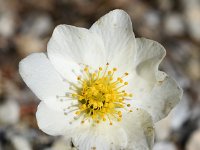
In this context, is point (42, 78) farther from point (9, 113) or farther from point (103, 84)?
point (9, 113)

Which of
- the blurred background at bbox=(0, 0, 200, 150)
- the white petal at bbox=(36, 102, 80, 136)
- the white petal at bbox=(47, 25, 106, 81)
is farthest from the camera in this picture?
the blurred background at bbox=(0, 0, 200, 150)

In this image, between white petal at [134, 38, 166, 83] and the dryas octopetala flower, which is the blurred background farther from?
white petal at [134, 38, 166, 83]

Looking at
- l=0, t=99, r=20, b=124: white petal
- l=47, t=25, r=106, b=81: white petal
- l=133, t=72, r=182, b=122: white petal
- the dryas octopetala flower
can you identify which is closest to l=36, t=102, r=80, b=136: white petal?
Result: the dryas octopetala flower

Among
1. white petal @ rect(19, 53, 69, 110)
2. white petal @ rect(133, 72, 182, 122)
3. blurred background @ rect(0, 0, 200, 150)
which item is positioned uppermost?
white petal @ rect(19, 53, 69, 110)

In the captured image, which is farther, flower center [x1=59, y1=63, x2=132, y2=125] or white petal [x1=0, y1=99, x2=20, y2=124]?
white petal [x1=0, y1=99, x2=20, y2=124]

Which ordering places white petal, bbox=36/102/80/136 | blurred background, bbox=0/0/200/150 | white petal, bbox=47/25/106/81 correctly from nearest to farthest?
white petal, bbox=36/102/80/136, white petal, bbox=47/25/106/81, blurred background, bbox=0/0/200/150

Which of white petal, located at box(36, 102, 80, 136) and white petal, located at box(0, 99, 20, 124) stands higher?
white petal, located at box(36, 102, 80, 136)

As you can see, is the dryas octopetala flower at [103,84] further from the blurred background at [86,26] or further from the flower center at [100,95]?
the blurred background at [86,26]
